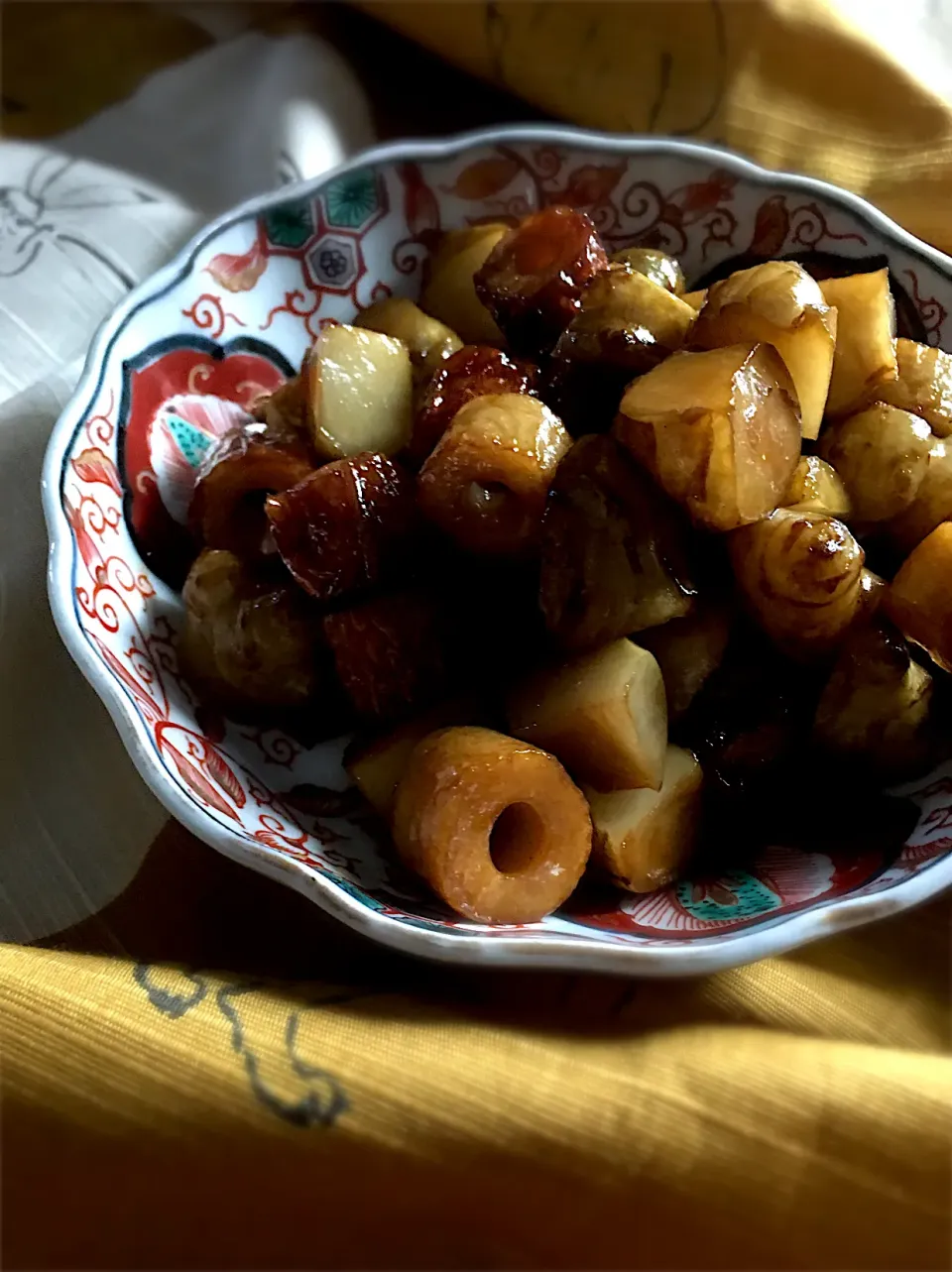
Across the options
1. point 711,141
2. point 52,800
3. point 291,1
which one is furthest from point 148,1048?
point 291,1

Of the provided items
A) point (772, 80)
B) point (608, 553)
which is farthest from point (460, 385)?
point (772, 80)

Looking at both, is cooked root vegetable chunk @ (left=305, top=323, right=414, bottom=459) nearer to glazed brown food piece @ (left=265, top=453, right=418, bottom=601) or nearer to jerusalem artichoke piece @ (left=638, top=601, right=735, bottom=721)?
glazed brown food piece @ (left=265, top=453, right=418, bottom=601)

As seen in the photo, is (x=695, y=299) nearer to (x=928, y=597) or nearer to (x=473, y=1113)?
(x=928, y=597)

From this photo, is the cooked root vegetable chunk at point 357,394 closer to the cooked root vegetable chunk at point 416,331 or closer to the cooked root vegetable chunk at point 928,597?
the cooked root vegetable chunk at point 416,331

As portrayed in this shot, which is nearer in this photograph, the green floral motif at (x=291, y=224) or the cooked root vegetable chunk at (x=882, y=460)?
the cooked root vegetable chunk at (x=882, y=460)

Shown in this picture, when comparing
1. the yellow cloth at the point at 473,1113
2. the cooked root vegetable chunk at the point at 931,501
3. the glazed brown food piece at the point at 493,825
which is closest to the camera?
the yellow cloth at the point at 473,1113

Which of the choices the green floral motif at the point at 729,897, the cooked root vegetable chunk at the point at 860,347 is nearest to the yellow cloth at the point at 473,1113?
the green floral motif at the point at 729,897
